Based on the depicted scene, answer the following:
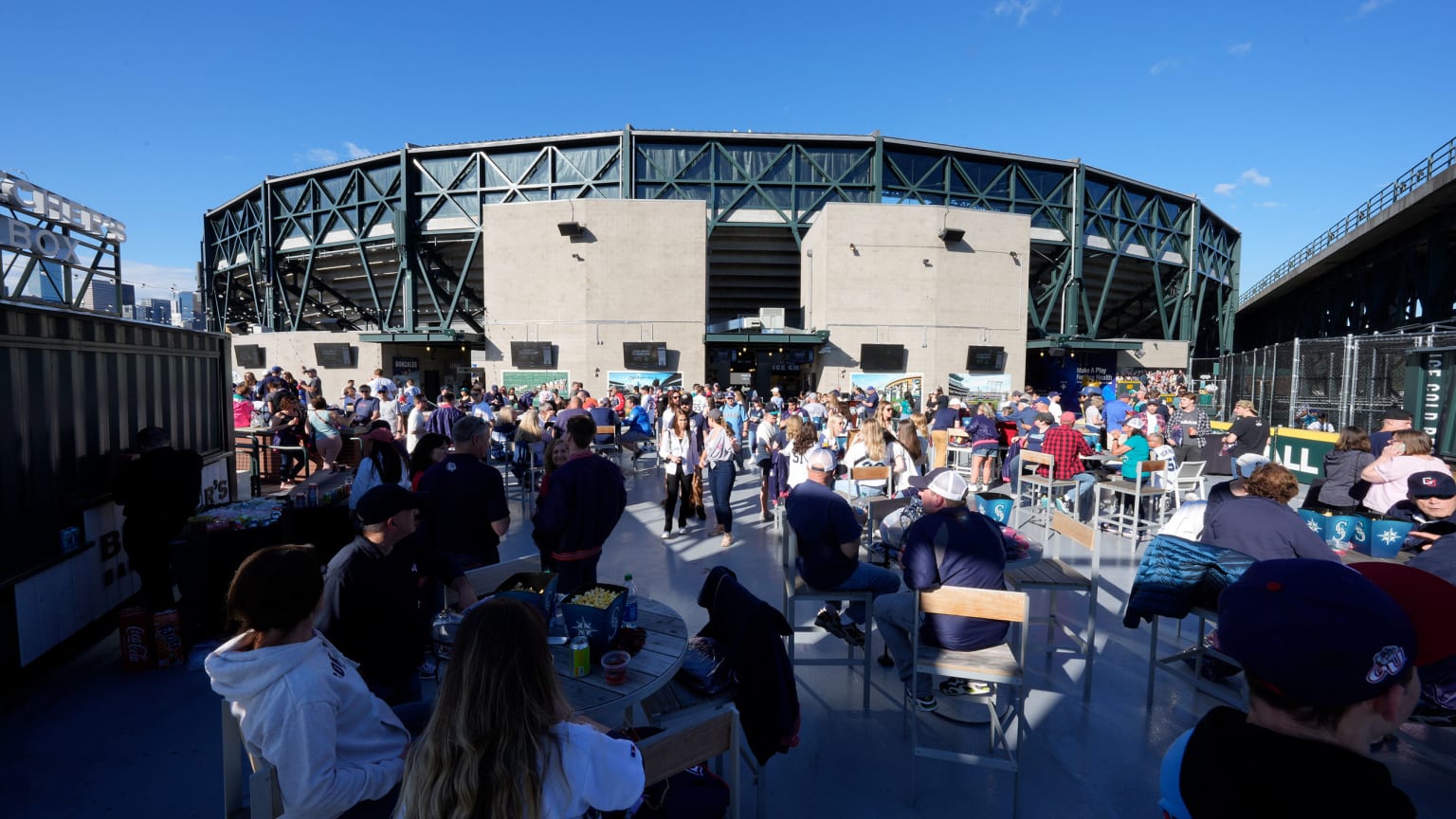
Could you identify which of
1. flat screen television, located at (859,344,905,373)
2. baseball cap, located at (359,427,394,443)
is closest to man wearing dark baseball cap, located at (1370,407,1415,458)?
baseball cap, located at (359,427,394,443)

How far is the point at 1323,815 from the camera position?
3.24 feet

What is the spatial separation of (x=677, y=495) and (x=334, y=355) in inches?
896

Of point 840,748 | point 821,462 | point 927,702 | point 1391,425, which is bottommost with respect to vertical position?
point 840,748

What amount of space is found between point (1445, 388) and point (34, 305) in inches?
680

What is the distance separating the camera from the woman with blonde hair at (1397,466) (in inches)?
192

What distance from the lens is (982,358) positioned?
70.0ft

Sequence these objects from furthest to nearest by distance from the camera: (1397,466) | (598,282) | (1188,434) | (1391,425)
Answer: (598,282), (1188,434), (1391,425), (1397,466)

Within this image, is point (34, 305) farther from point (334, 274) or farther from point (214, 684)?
point (334, 274)

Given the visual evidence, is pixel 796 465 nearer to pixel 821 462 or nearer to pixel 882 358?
pixel 821 462

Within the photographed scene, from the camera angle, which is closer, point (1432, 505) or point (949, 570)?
point (949, 570)

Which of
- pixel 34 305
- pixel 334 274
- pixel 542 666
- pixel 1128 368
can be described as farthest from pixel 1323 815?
pixel 334 274

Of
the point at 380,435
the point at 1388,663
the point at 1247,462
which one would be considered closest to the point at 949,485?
the point at 1388,663

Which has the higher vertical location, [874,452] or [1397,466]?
[1397,466]

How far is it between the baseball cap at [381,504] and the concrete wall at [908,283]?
1892cm
